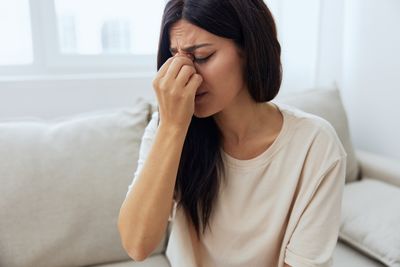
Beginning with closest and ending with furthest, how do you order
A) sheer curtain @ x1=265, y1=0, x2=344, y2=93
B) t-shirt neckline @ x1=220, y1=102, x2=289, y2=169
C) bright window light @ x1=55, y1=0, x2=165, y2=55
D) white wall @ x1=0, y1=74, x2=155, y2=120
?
t-shirt neckline @ x1=220, y1=102, x2=289, y2=169 → white wall @ x1=0, y1=74, x2=155, y2=120 → bright window light @ x1=55, y1=0, x2=165, y2=55 → sheer curtain @ x1=265, y1=0, x2=344, y2=93

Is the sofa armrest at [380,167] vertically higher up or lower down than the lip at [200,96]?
lower down

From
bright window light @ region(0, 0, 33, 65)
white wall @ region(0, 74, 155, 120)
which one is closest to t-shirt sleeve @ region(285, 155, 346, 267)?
white wall @ region(0, 74, 155, 120)

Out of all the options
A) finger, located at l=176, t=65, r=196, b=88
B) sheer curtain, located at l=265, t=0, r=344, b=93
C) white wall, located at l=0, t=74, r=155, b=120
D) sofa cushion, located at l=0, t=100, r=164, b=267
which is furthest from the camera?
sheer curtain, located at l=265, t=0, r=344, b=93

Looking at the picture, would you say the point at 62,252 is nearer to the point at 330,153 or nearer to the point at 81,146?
the point at 81,146

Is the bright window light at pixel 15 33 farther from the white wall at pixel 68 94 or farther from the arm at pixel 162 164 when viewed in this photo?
the arm at pixel 162 164

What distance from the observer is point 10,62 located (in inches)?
65.0

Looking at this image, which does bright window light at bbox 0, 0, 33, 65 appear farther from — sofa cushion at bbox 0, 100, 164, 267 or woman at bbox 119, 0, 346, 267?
woman at bbox 119, 0, 346, 267

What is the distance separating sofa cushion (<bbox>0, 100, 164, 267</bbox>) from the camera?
1135 millimetres

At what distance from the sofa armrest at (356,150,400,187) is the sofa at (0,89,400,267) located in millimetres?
201

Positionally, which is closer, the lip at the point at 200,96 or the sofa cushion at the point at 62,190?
the lip at the point at 200,96

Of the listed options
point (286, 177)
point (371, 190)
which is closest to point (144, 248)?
point (286, 177)

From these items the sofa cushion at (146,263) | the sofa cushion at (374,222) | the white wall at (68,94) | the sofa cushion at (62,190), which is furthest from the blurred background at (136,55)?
the sofa cushion at (146,263)

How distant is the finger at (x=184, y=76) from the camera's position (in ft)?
2.69

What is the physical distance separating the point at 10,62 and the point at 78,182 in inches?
30.2
